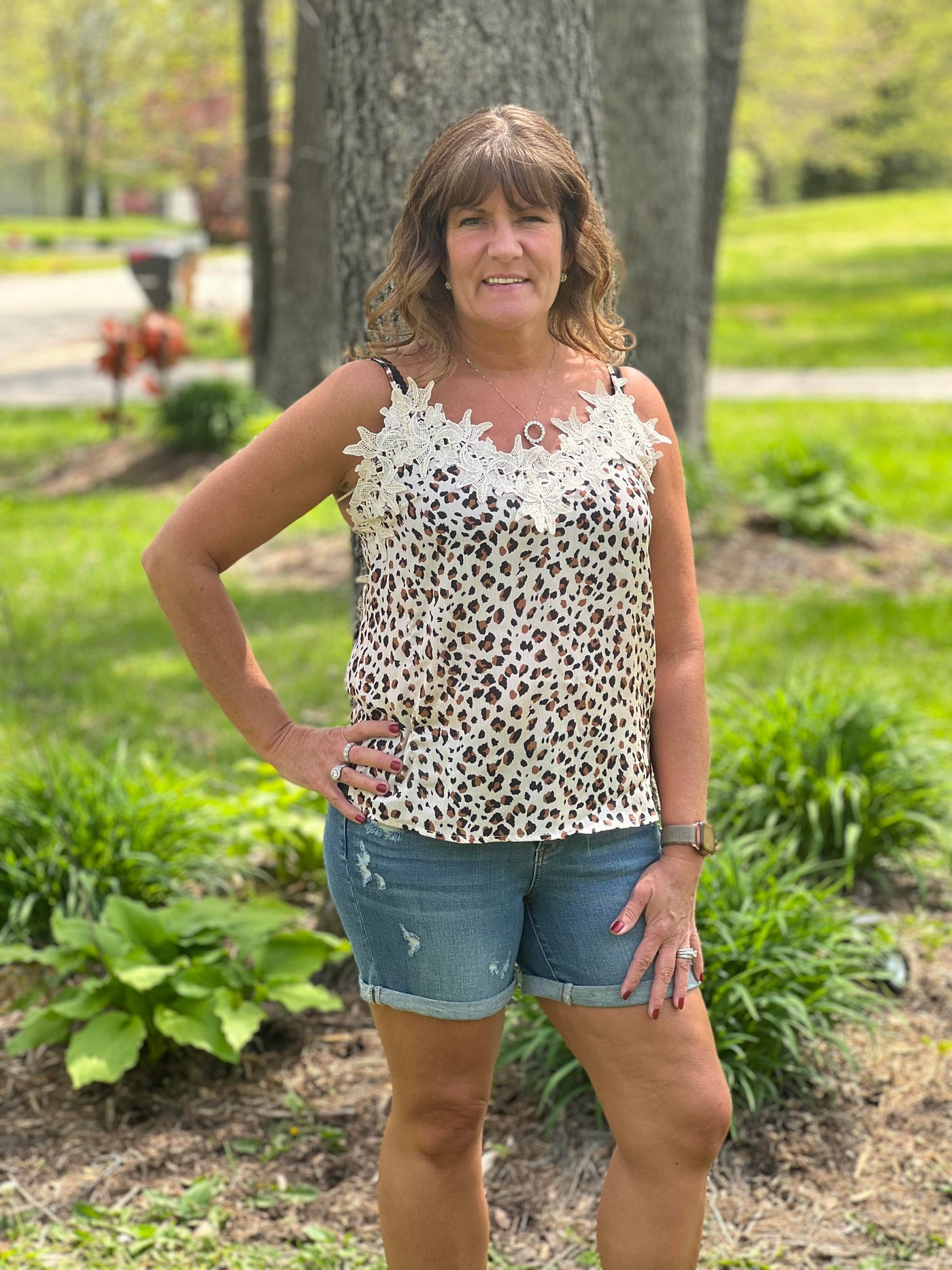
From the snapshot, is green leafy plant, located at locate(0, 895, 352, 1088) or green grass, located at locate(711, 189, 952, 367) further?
green grass, located at locate(711, 189, 952, 367)

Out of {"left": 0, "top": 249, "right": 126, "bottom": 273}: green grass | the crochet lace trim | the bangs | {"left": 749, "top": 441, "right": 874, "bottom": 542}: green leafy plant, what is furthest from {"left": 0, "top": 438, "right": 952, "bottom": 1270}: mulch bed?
{"left": 0, "top": 249, "right": 126, "bottom": 273}: green grass

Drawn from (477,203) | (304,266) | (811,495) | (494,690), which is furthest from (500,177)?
(304,266)

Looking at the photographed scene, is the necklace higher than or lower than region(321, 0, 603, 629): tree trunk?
lower

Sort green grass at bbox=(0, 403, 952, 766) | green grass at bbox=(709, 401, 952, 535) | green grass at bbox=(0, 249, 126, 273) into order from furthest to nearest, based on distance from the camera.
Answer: green grass at bbox=(0, 249, 126, 273), green grass at bbox=(709, 401, 952, 535), green grass at bbox=(0, 403, 952, 766)

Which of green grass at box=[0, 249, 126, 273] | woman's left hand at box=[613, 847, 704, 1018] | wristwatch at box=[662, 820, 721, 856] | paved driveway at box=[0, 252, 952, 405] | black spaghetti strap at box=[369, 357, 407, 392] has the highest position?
black spaghetti strap at box=[369, 357, 407, 392]

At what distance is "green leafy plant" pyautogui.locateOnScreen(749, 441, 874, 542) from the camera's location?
7.76m

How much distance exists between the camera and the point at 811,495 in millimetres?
7836

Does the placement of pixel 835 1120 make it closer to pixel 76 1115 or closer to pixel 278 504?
pixel 76 1115

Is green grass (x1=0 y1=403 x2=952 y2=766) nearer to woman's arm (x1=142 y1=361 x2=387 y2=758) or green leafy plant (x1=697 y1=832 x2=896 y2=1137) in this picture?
green leafy plant (x1=697 y1=832 x2=896 y2=1137)

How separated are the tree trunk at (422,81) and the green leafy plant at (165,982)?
816 millimetres

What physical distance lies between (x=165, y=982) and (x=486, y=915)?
141cm

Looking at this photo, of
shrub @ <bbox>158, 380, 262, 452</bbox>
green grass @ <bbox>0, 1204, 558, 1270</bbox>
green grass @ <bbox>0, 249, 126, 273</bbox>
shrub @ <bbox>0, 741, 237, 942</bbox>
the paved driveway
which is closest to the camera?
green grass @ <bbox>0, 1204, 558, 1270</bbox>

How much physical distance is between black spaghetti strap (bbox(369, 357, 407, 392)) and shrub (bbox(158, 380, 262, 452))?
805 centimetres

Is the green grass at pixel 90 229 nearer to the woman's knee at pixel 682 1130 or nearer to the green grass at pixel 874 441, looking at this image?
the green grass at pixel 874 441
